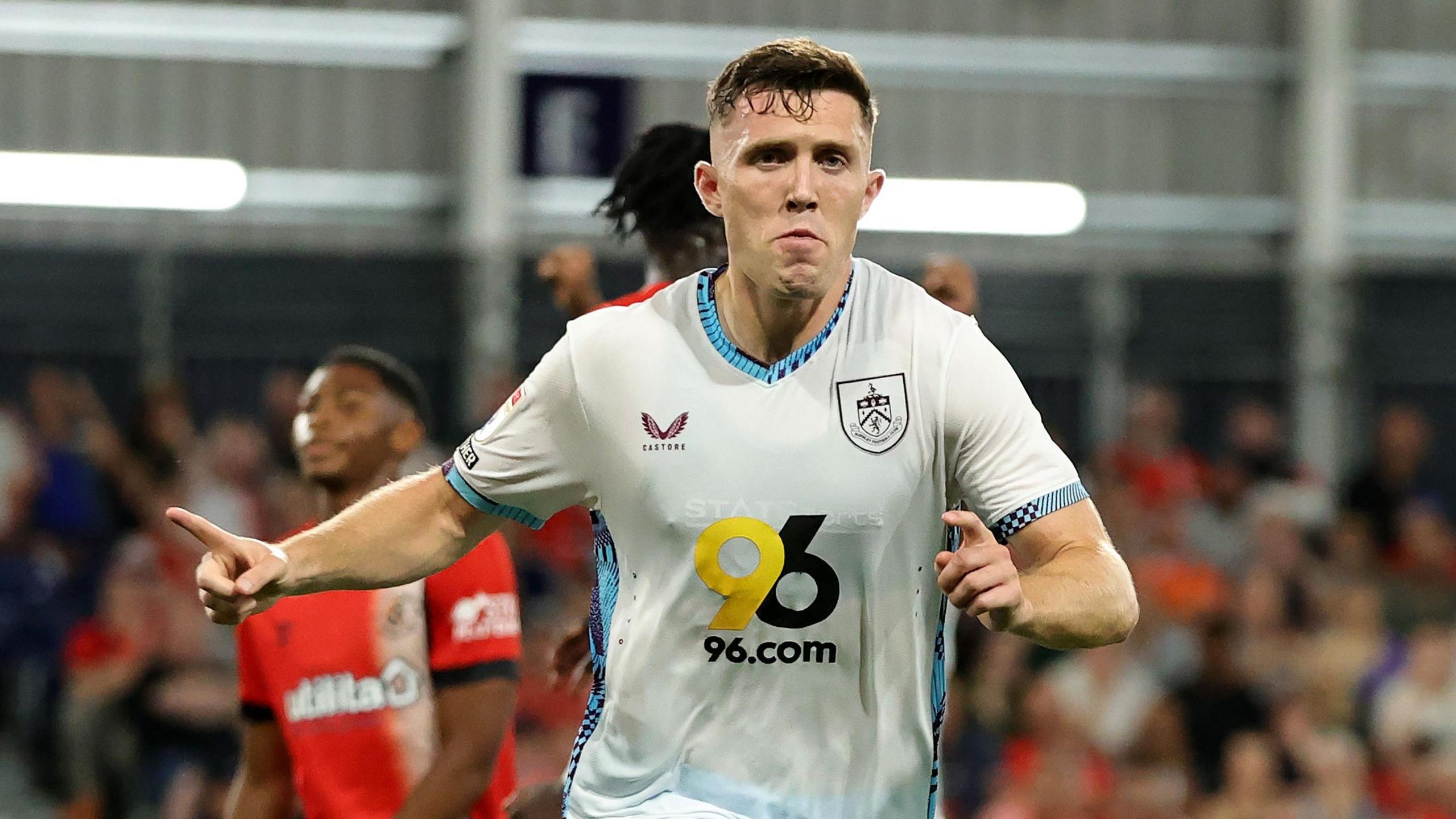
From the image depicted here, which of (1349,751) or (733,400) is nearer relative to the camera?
(733,400)

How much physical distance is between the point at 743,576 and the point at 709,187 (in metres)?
0.72

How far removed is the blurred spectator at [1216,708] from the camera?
10109 mm

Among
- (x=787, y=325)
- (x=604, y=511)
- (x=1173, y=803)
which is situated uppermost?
(x=787, y=325)

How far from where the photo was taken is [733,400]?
11.7 feet

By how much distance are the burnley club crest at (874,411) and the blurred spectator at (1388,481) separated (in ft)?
32.1

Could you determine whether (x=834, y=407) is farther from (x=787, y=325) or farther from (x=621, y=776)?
(x=621, y=776)

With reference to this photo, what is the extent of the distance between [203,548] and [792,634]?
24.8 ft

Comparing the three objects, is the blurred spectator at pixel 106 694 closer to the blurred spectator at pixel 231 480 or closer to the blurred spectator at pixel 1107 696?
the blurred spectator at pixel 231 480

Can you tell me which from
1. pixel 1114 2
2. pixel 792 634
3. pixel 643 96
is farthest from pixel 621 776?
pixel 1114 2

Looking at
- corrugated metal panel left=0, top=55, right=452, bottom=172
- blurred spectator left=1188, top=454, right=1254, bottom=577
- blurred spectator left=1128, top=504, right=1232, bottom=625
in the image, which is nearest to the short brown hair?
blurred spectator left=1128, top=504, right=1232, bottom=625

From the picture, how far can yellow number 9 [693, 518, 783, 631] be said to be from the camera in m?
3.51

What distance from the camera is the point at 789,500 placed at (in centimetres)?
350

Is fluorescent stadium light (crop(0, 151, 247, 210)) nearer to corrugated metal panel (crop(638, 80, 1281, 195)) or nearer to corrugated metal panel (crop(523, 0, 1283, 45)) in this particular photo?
corrugated metal panel (crop(523, 0, 1283, 45))

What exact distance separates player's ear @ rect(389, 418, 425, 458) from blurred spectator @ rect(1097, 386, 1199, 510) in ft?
25.7
